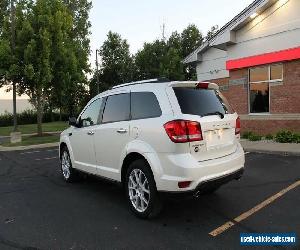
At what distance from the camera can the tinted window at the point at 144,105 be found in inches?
210

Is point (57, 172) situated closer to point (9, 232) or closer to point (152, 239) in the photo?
point (9, 232)

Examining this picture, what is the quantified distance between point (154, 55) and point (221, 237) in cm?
4921

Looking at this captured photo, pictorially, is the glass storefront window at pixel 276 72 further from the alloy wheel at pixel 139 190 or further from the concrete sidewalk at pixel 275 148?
the alloy wheel at pixel 139 190

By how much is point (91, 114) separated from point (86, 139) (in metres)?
0.48

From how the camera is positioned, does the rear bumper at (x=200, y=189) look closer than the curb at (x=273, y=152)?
Yes

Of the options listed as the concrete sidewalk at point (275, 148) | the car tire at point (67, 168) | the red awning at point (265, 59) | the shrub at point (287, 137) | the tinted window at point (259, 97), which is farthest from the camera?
the tinted window at point (259, 97)

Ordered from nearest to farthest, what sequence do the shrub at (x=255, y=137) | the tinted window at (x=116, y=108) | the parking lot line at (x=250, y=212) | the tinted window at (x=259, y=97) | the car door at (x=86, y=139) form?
the parking lot line at (x=250, y=212), the tinted window at (x=116, y=108), the car door at (x=86, y=139), the shrub at (x=255, y=137), the tinted window at (x=259, y=97)

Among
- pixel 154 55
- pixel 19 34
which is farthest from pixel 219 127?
pixel 154 55

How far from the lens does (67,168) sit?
8086mm

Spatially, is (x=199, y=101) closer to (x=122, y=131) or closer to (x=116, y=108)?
(x=122, y=131)

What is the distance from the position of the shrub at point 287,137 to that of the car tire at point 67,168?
Result: 854cm

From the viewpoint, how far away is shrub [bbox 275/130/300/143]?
13282 millimetres

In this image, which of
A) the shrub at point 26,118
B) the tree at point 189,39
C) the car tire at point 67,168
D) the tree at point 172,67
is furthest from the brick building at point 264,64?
the tree at point 189,39

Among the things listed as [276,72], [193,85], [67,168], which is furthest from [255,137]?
[193,85]
